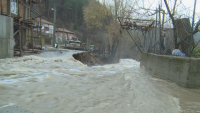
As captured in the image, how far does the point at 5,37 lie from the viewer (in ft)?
28.5

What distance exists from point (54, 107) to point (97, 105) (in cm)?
94

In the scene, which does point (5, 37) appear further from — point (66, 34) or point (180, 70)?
point (66, 34)

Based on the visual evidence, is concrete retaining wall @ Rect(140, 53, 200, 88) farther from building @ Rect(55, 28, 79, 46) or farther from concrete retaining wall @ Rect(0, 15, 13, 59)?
building @ Rect(55, 28, 79, 46)

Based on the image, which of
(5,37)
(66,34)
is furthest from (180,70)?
(66,34)

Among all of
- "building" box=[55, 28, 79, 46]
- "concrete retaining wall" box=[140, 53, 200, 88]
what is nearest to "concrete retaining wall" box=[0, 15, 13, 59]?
"concrete retaining wall" box=[140, 53, 200, 88]

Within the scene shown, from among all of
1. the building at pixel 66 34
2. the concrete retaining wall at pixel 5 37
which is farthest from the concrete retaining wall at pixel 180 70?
the building at pixel 66 34

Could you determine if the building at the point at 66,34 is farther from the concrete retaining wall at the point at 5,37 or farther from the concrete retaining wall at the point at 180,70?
the concrete retaining wall at the point at 180,70

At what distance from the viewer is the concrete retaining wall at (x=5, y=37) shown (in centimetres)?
844

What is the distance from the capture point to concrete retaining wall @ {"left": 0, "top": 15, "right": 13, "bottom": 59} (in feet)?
27.7

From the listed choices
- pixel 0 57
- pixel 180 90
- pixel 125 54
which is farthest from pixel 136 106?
pixel 125 54

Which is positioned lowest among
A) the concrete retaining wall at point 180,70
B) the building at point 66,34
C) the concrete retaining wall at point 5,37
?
the concrete retaining wall at point 180,70

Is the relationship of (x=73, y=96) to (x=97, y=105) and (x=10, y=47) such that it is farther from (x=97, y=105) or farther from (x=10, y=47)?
(x=10, y=47)

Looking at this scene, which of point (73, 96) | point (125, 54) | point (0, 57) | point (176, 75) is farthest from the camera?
point (125, 54)

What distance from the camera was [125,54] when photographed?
34.7 meters
